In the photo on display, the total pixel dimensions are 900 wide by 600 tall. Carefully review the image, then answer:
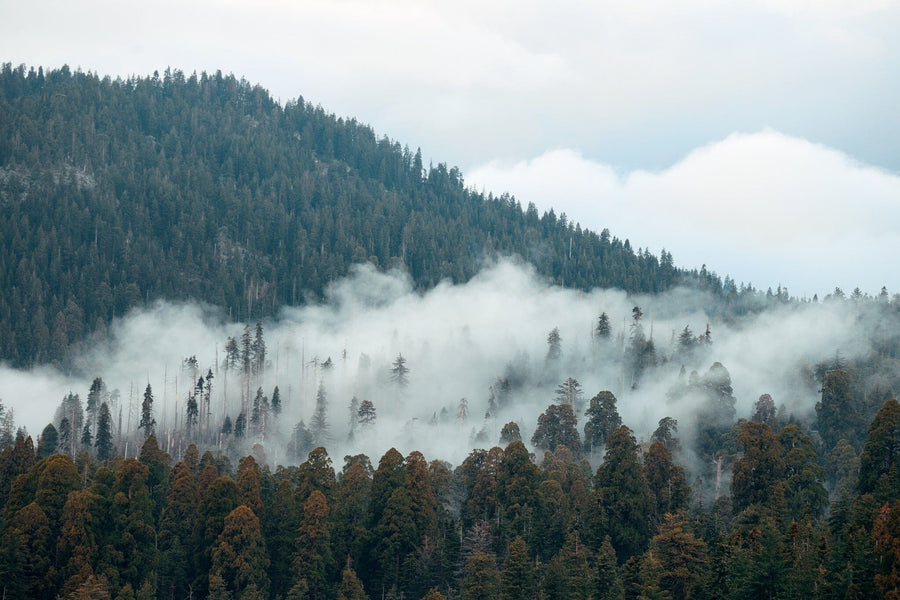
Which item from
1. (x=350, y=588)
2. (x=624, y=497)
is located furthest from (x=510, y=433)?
(x=350, y=588)

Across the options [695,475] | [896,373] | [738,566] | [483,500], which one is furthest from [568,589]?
[896,373]

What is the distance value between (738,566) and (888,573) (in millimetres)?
12619

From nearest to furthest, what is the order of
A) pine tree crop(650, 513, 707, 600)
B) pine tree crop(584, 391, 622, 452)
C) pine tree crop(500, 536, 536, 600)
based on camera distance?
pine tree crop(650, 513, 707, 600) → pine tree crop(500, 536, 536, 600) → pine tree crop(584, 391, 622, 452)

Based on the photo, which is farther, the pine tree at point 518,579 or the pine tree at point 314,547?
the pine tree at point 314,547

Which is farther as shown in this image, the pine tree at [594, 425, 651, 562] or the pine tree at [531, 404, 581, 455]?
the pine tree at [531, 404, 581, 455]

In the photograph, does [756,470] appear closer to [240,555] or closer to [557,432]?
[240,555]

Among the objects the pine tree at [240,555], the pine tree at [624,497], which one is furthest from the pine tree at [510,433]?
the pine tree at [240,555]

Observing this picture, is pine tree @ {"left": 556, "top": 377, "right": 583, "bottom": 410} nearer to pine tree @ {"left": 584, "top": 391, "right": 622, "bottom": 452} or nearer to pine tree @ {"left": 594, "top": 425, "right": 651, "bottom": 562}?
pine tree @ {"left": 584, "top": 391, "right": 622, "bottom": 452}

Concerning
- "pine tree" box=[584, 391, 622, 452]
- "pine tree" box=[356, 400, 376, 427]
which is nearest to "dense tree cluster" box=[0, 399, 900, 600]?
"pine tree" box=[584, 391, 622, 452]

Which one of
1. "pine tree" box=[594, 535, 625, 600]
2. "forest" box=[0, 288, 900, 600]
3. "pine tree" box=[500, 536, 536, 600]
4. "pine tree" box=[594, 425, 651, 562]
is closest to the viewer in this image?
"forest" box=[0, 288, 900, 600]

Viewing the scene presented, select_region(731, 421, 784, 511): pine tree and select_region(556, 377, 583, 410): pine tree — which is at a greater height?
select_region(731, 421, 784, 511): pine tree

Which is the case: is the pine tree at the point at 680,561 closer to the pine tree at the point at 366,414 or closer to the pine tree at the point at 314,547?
the pine tree at the point at 314,547

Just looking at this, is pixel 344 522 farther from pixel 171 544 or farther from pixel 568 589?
pixel 568 589

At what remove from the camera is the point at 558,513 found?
10762cm
